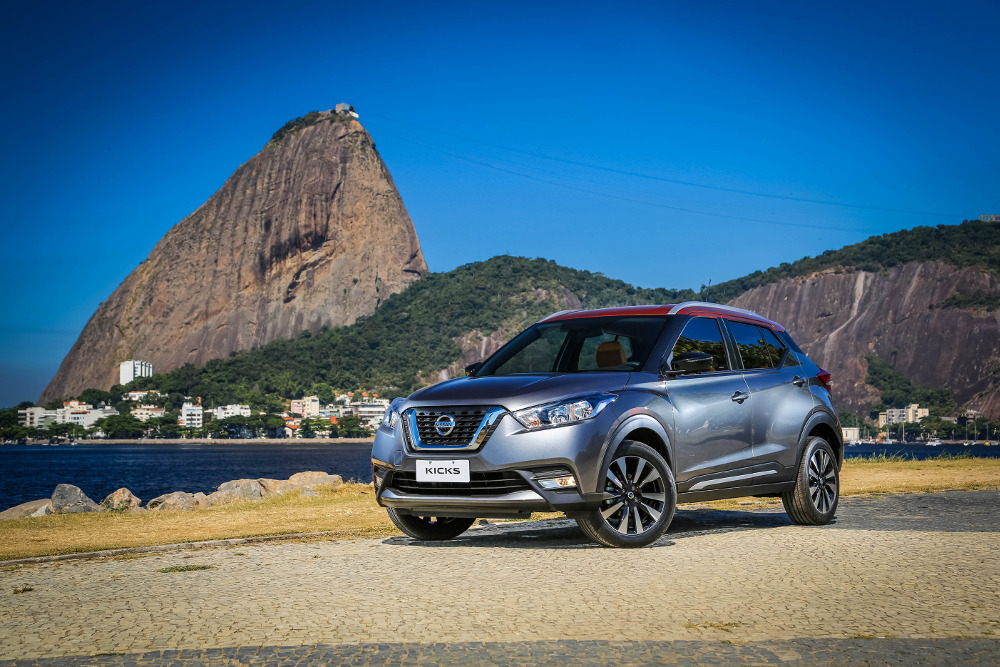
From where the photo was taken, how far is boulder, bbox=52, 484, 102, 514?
61.1ft

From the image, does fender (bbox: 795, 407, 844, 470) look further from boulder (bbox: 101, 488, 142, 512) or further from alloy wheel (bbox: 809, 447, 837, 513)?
boulder (bbox: 101, 488, 142, 512)

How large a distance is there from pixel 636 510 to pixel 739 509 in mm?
4411

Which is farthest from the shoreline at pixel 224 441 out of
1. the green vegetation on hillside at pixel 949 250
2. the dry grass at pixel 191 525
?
the dry grass at pixel 191 525

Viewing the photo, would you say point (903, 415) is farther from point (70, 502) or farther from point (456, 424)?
point (456, 424)

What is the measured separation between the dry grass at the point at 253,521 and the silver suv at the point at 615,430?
1.98m

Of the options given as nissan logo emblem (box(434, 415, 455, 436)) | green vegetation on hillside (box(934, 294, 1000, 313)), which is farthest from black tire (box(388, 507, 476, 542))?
green vegetation on hillside (box(934, 294, 1000, 313))

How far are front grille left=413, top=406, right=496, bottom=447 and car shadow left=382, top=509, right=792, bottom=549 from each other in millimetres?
1084

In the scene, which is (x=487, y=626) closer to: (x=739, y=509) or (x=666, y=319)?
(x=666, y=319)

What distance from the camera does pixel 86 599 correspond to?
5.66 metres

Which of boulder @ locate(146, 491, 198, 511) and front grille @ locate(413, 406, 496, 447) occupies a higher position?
front grille @ locate(413, 406, 496, 447)

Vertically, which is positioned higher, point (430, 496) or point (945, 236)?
point (945, 236)

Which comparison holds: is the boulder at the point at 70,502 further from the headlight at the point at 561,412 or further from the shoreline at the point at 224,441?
the shoreline at the point at 224,441

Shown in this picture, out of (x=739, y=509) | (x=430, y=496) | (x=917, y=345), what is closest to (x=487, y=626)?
(x=430, y=496)

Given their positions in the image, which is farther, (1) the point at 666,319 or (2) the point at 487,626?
(1) the point at 666,319
